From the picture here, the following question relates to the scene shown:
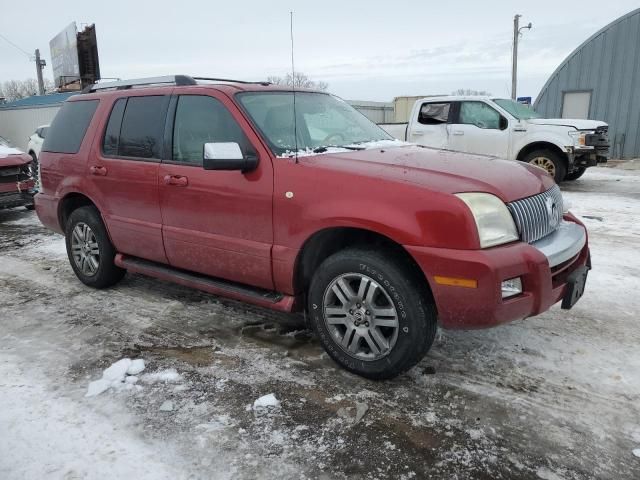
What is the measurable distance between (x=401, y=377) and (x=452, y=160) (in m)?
1.44

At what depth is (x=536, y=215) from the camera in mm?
3078

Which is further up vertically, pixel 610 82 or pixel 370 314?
pixel 610 82

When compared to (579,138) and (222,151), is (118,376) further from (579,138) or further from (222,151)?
(579,138)

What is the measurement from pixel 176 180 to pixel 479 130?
326 inches

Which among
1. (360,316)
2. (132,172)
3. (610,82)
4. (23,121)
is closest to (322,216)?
(360,316)

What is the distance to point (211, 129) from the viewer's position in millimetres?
3775

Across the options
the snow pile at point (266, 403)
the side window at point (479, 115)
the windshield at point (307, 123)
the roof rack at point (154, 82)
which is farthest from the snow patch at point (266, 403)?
the side window at point (479, 115)

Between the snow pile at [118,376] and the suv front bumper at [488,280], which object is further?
the snow pile at [118,376]

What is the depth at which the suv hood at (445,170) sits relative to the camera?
2.90 m

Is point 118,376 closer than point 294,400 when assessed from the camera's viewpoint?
No

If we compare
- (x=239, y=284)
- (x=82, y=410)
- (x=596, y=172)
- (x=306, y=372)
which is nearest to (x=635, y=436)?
(x=306, y=372)

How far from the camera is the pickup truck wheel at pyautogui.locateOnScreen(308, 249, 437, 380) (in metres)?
2.90

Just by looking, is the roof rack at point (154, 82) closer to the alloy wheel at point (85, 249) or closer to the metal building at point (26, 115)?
the alloy wheel at point (85, 249)

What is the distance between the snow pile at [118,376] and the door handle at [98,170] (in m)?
1.79
